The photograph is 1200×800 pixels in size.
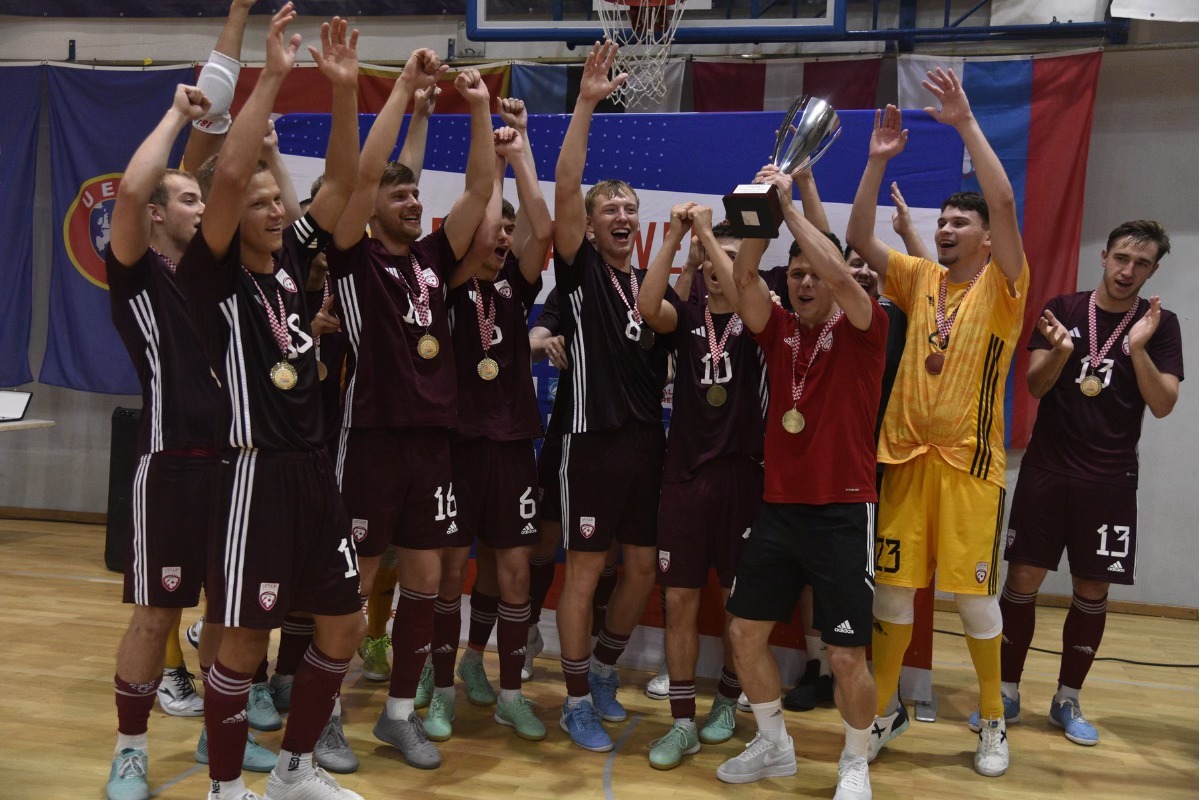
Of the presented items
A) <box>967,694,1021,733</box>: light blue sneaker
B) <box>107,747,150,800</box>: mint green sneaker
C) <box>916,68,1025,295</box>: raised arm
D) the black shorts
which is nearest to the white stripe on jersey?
<box>107,747,150,800</box>: mint green sneaker

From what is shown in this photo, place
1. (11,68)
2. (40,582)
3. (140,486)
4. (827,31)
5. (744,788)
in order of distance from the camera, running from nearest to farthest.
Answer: (140,486) → (744,788) → (827,31) → (40,582) → (11,68)

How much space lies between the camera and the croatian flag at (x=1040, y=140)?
687cm

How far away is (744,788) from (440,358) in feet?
6.86

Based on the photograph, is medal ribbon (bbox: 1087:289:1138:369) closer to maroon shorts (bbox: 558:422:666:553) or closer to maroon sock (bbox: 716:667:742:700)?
maroon shorts (bbox: 558:422:666:553)

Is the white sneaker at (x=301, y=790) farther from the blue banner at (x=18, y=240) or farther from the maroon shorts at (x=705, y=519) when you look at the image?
the blue banner at (x=18, y=240)

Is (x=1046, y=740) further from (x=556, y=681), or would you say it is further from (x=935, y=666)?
(x=556, y=681)

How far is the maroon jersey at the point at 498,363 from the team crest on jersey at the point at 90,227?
17.3 feet

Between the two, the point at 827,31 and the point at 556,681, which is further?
the point at 827,31

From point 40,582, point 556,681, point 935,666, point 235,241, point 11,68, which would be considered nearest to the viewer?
point 235,241

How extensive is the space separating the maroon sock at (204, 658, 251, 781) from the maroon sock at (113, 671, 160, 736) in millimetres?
514

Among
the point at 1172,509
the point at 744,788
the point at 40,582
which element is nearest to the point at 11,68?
the point at 40,582

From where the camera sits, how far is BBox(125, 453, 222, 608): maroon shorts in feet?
12.6

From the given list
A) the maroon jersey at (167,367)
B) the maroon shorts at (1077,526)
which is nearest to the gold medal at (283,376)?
the maroon jersey at (167,367)

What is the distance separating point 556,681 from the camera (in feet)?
17.8
